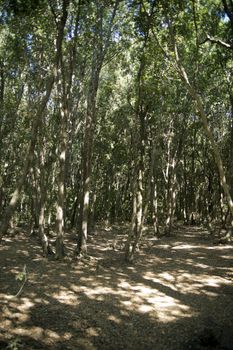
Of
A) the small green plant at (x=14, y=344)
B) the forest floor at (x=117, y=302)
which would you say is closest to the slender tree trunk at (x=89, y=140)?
the forest floor at (x=117, y=302)

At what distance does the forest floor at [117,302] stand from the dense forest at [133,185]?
1.6 inches

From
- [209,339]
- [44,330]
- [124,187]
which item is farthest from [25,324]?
[124,187]

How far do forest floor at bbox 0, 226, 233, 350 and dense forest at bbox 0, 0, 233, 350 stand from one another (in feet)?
0.13

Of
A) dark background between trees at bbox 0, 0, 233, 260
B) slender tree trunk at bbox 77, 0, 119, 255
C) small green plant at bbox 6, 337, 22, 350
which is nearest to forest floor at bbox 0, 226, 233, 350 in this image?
small green plant at bbox 6, 337, 22, 350

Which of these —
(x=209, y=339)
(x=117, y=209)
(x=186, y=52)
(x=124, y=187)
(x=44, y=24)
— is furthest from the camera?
(x=124, y=187)

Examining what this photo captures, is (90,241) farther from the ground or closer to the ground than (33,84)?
closer to the ground

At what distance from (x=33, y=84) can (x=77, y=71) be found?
2672 millimetres

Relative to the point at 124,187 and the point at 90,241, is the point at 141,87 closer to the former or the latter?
the point at 90,241

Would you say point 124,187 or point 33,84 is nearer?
point 33,84

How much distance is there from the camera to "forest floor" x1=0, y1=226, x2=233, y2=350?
7.45 metres

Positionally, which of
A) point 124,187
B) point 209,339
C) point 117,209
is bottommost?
point 209,339

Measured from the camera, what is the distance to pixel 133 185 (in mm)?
15898

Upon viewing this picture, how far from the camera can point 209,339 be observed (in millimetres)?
7574

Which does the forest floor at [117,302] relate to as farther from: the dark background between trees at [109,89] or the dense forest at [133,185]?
the dark background between trees at [109,89]
